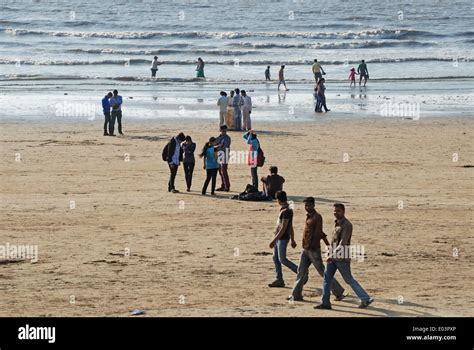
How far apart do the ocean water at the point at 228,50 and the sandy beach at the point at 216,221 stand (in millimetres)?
7432

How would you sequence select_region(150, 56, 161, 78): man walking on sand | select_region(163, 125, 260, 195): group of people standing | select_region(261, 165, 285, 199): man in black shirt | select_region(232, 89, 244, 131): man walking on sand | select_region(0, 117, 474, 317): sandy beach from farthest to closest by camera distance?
select_region(150, 56, 161, 78): man walking on sand
select_region(232, 89, 244, 131): man walking on sand
select_region(163, 125, 260, 195): group of people standing
select_region(261, 165, 285, 199): man in black shirt
select_region(0, 117, 474, 317): sandy beach

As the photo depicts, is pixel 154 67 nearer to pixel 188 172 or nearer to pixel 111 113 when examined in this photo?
pixel 111 113

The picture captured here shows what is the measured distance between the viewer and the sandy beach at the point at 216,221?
15.0 metres

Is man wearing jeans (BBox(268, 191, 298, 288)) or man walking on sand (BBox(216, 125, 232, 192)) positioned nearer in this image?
man wearing jeans (BBox(268, 191, 298, 288))

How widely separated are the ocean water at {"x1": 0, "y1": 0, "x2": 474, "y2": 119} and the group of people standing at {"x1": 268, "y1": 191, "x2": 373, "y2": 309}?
A: 20378 millimetres

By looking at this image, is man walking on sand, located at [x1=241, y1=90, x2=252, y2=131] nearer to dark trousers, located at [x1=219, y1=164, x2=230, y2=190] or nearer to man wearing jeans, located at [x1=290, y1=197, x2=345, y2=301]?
dark trousers, located at [x1=219, y1=164, x2=230, y2=190]

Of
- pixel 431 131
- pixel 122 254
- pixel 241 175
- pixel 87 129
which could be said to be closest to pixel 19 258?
pixel 122 254

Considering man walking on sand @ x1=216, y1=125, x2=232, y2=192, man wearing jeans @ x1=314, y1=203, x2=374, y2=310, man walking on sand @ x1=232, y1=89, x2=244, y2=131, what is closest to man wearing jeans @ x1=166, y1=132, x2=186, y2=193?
man walking on sand @ x1=216, y1=125, x2=232, y2=192

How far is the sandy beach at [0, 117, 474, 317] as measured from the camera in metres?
15.0

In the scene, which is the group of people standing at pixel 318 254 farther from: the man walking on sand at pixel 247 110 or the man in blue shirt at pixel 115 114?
the man walking on sand at pixel 247 110

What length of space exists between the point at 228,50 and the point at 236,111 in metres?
35.0

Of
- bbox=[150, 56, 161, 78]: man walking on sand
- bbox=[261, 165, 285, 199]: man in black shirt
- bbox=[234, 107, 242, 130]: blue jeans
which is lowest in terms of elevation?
bbox=[261, 165, 285, 199]: man in black shirt

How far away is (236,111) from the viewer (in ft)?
105
